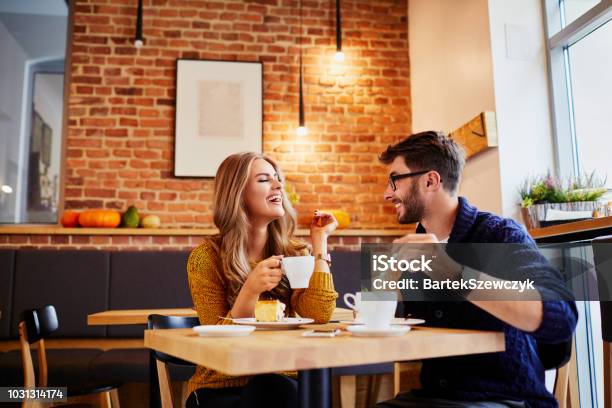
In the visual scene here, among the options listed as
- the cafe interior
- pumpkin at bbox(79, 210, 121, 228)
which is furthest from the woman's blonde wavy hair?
pumpkin at bbox(79, 210, 121, 228)

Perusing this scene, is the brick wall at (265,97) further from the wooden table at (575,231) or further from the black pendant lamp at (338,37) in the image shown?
the wooden table at (575,231)

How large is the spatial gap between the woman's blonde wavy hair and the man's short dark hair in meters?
0.62

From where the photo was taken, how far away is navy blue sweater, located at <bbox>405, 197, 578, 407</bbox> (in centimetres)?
119

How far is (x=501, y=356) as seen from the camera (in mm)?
1312

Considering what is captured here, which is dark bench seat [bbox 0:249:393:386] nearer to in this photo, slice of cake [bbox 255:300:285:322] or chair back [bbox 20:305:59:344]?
chair back [bbox 20:305:59:344]

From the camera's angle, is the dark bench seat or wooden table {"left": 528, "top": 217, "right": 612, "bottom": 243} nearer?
wooden table {"left": 528, "top": 217, "right": 612, "bottom": 243}

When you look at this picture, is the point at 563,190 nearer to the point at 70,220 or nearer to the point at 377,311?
the point at 377,311

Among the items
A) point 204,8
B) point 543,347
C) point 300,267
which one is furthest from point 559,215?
point 204,8

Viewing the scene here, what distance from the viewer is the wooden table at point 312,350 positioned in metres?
0.93

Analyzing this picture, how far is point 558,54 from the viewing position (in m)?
3.52

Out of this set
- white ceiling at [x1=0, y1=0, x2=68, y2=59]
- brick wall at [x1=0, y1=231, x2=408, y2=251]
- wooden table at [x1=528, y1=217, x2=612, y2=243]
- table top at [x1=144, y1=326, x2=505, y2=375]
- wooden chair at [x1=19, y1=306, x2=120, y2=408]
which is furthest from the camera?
white ceiling at [x1=0, y1=0, x2=68, y2=59]

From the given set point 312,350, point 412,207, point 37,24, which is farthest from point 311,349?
point 37,24

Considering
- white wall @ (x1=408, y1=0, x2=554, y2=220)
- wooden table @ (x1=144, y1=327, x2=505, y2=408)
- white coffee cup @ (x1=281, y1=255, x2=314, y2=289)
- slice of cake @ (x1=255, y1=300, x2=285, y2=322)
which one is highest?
white wall @ (x1=408, y1=0, x2=554, y2=220)

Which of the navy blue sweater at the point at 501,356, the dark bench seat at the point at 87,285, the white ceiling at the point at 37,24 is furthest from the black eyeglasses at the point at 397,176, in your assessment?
the white ceiling at the point at 37,24
